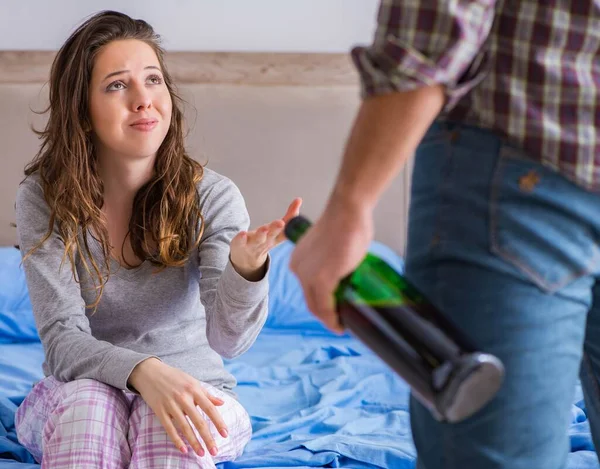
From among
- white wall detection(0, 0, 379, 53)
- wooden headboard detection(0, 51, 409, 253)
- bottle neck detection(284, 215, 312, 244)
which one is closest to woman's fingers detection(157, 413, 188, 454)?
bottle neck detection(284, 215, 312, 244)

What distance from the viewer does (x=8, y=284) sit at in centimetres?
239

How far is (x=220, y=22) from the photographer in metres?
2.87

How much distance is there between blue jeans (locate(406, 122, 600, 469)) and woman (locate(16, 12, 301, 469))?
2.23ft

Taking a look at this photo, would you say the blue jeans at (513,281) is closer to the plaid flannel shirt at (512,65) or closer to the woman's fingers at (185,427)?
the plaid flannel shirt at (512,65)

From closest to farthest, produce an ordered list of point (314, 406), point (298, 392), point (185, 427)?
point (185, 427) → point (314, 406) → point (298, 392)

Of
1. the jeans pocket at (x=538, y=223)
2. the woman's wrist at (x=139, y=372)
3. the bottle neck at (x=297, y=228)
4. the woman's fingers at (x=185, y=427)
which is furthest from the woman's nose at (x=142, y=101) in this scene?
the jeans pocket at (x=538, y=223)

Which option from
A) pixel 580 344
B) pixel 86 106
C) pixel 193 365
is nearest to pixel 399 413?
pixel 193 365

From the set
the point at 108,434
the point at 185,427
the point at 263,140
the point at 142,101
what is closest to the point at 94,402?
the point at 108,434

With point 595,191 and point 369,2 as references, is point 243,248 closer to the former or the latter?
point 595,191

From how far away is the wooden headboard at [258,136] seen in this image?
2805mm

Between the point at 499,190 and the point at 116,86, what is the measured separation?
1.10 m

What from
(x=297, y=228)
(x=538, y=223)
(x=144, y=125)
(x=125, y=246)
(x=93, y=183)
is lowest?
(x=125, y=246)

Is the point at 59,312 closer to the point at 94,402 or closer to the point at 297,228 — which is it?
the point at 94,402

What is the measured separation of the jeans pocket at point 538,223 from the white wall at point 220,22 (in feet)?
7.46
